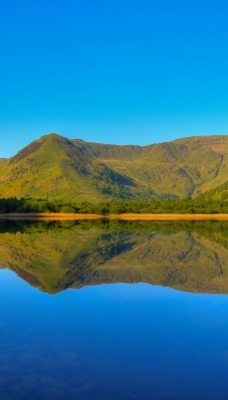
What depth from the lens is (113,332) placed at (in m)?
18.0

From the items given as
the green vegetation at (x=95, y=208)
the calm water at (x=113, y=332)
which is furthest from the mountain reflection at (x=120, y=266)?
the green vegetation at (x=95, y=208)

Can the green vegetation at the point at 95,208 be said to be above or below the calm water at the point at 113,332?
above

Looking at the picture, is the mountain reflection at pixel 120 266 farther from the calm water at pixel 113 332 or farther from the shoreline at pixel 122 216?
the shoreline at pixel 122 216

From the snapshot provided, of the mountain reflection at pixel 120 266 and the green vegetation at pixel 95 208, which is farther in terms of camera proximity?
the green vegetation at pixel 95 208

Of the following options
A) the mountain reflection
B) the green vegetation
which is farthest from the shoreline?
the mountain reflection

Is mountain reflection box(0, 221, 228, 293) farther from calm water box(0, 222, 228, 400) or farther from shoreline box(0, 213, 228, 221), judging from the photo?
shoreline box(0, 213, 228, 221)

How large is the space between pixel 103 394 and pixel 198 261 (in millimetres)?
31393

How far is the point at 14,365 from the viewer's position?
13.9 meters

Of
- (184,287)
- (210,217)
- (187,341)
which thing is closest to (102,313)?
(187,341)

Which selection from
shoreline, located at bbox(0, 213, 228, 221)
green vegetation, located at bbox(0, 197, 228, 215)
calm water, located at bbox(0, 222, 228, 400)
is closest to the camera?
calm water, located at bbox(0, 222, 228, 400)

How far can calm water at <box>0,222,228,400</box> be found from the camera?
12.6 m

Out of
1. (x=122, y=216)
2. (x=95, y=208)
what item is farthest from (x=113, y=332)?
(x=95, y=208)

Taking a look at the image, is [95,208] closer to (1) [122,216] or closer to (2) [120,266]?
Answer: (1) [122,216]

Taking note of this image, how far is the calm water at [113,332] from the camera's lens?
12562 mm
